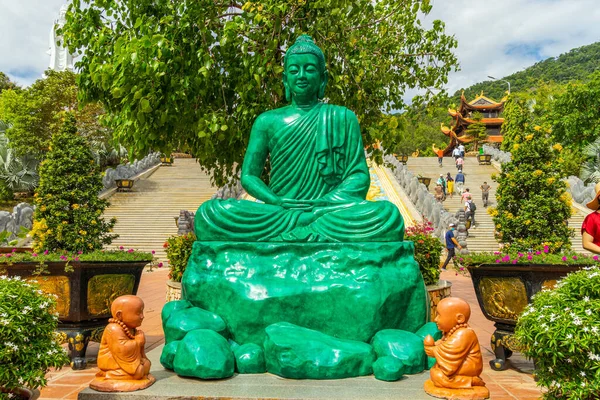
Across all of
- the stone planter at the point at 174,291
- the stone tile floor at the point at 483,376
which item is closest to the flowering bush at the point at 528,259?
the stone tile floor at the point at 483,376

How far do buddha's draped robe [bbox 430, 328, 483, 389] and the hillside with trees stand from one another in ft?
203

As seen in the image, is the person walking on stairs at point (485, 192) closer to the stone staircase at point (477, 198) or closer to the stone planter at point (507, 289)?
the stone staircase at point (477, 198)

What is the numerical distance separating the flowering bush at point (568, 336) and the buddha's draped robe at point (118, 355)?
2194mm

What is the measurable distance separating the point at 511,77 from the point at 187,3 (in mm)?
75187

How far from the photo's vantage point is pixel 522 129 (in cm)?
834

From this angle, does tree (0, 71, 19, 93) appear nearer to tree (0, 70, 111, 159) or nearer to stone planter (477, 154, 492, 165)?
tree (0, 70, 111, 159)

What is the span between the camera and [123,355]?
2922 mm

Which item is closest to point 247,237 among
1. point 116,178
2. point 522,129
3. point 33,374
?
point 33,374

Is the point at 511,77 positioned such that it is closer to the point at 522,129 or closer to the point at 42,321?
the point at 522,129

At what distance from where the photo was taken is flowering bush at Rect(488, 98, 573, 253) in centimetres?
765

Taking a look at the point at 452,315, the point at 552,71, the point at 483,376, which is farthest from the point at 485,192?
the point at 552,71

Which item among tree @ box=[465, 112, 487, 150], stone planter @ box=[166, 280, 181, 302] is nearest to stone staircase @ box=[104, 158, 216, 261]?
stone planter @ box=[166, 280, 181, 302]

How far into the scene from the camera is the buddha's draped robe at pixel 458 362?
278 centimetres

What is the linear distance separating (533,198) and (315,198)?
16.3 ft
